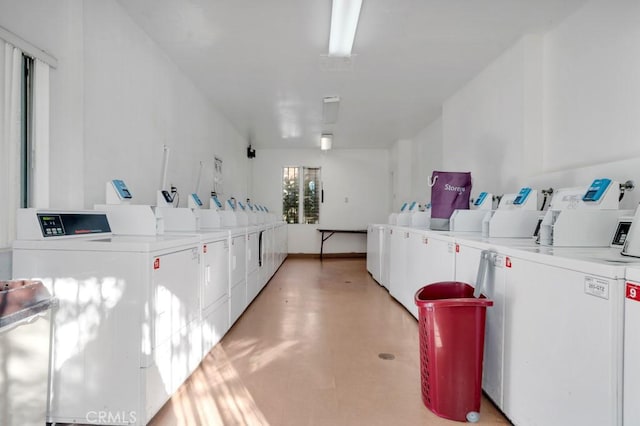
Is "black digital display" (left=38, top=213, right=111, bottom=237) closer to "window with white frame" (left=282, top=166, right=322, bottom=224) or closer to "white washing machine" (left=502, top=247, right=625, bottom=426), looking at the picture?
"white washing machine" (left=502, top=247, right=625, bottom=426)

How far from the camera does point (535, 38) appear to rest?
311cm

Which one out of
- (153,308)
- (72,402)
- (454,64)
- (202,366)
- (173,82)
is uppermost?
(454,64)

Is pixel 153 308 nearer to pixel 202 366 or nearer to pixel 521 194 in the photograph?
pixel 202 366

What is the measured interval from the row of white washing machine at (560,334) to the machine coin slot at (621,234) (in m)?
0.28

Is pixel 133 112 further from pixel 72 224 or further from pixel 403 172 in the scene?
pixel 403 172

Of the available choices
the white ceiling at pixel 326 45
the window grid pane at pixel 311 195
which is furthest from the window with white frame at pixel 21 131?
the window grid pane at pixel 311 195

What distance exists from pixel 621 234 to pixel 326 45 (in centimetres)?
272

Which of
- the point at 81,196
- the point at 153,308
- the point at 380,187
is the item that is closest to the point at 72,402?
the point at 153,308

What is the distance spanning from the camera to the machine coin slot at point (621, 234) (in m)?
1.74

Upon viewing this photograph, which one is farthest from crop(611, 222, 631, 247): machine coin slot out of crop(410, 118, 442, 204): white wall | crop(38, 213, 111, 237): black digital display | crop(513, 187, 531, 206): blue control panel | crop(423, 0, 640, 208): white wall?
crop(410, 118, 442, 204): white wall

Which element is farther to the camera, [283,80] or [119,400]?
[283,80]

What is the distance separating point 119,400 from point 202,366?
0.75 metres

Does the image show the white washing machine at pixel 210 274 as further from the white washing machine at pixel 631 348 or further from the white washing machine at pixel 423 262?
the white washing machine at pixel 631 348

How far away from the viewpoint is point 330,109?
521 centimetres
